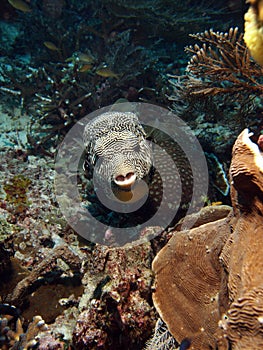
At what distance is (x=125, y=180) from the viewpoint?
10.7 ft

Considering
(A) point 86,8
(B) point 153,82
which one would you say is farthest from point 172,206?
(A) point 86,8

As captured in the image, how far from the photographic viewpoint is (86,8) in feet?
31.3

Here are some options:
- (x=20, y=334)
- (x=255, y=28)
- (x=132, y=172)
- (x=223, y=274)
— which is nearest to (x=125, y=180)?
(x=132, y=172)

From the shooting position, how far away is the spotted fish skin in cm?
344

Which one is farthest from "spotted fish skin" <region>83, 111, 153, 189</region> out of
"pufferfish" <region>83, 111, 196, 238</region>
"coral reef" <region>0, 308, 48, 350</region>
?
"coral reef" <region>0, 308, 48, 350</region>

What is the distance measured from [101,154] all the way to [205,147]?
227 centimetres

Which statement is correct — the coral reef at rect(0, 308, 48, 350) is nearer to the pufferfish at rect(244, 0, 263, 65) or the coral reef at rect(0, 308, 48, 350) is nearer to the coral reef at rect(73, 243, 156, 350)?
the coral reef at rect(73, 243, 156, 350)

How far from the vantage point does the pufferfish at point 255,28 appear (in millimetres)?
995

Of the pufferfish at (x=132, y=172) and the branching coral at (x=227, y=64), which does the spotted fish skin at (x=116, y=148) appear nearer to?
the pufferfish at (x=132, y=172)

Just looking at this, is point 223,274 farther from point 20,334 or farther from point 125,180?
point 20,334

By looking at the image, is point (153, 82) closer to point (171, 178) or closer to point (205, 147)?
point (205, 147)

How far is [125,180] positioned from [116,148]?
61 centimetres

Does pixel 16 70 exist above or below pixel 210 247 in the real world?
above

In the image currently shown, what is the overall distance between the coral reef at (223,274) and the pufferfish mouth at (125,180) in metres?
0.85
